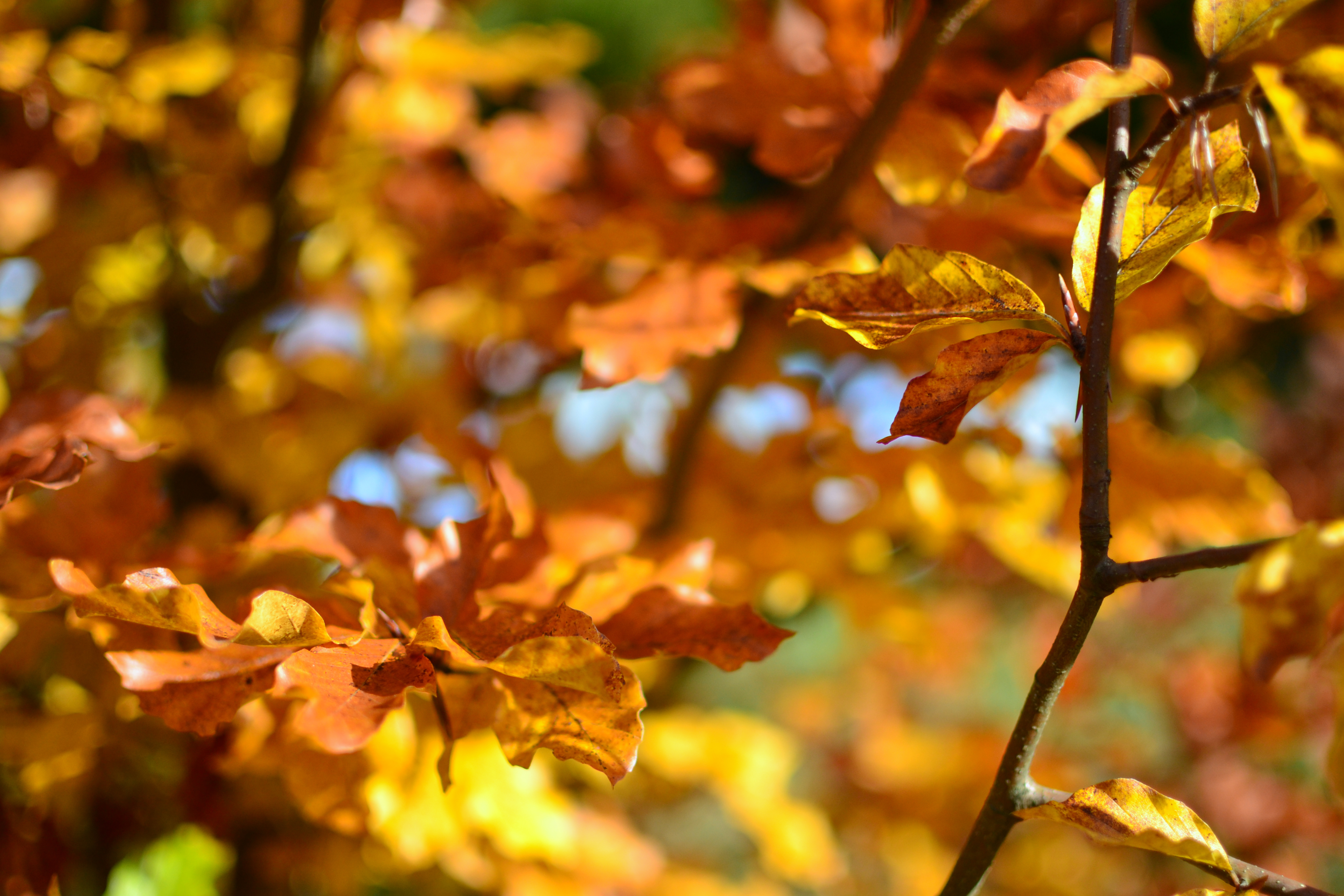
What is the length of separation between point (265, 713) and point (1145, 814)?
0.45 m

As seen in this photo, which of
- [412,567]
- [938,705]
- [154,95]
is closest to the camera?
[412,567]

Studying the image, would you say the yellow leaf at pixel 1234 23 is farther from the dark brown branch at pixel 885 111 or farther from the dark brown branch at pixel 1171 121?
the dark brown branch at pixel 885 111

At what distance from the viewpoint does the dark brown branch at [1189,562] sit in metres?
0.28

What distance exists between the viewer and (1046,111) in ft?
1.04

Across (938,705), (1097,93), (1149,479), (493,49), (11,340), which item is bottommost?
(938,705)

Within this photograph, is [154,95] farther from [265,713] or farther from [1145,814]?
Answer: [1145,814]

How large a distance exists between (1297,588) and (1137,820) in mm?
99

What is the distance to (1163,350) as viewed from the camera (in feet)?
2.42

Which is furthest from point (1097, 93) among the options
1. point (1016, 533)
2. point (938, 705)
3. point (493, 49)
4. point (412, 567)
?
point (938, 705)

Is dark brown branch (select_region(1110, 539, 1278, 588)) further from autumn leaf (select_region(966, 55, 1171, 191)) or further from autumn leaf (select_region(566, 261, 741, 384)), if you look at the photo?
autumn leaf (select_region(566, 261, 741, 384))

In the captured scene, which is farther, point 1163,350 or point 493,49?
point 493,49

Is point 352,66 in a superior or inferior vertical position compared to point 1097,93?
inferior

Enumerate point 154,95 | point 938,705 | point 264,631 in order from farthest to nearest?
1. point 938,705
2. point 154,95
3. point 264,631

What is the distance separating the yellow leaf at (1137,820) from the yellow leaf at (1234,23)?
0.27m
